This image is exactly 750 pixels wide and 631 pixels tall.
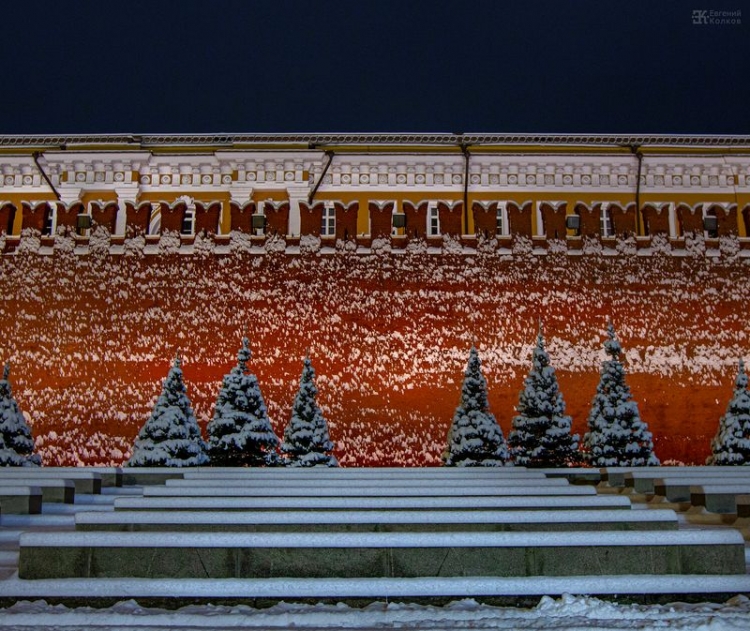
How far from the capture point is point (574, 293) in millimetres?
12836

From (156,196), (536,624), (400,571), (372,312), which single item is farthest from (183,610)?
(156,196)

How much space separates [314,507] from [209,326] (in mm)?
7148

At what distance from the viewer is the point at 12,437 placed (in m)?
10.9

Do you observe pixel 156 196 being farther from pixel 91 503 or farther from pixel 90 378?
pixel 91 503

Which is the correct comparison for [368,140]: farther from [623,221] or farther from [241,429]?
[241,429]

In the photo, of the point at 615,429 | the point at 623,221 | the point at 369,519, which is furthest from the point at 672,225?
the point at 369,519

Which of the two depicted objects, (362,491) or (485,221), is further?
(485,221)

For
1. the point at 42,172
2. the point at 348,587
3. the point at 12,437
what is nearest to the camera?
the point at 348,587

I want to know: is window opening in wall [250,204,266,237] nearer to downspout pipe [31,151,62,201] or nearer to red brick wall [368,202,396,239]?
red brick wall [368,202,396,239]

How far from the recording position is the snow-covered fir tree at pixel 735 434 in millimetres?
10875

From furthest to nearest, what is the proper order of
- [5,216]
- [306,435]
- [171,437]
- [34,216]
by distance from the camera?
[5,216] < [34,216] < [306,435] < [171,437]

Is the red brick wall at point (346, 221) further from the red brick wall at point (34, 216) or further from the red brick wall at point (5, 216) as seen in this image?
the red brick wall at point (5, 216)

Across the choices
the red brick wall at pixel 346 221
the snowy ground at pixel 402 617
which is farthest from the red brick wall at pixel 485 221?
the snowy ground at pixel 402 617

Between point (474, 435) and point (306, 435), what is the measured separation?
7.13 ft
